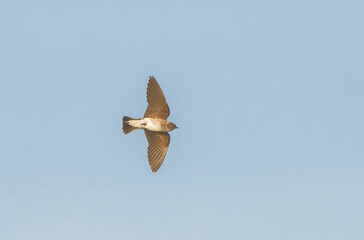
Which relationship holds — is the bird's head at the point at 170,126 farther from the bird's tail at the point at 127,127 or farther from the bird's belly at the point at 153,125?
the bird's tail at the point at 127,127

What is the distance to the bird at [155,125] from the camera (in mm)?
20969

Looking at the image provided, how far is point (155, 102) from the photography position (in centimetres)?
2106

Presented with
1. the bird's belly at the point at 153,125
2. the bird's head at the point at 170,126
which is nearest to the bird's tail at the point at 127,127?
the bird's belly at the point at 153,125

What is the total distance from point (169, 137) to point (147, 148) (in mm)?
742

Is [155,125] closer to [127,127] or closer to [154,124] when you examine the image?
[154,124]

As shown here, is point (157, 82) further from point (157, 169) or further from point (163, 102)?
point (157, 169)

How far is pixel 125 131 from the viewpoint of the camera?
21.3m

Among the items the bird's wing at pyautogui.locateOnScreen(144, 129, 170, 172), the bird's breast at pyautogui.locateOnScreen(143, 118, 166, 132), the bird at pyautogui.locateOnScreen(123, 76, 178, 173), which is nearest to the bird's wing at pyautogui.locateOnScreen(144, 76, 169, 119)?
the bird at pyautogui.locateOnScreen(123, 76, 178, 173)

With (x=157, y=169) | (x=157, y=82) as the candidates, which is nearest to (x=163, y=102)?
(x=157, y=82)

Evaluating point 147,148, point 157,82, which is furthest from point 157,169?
point 157,82

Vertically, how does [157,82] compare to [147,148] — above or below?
above

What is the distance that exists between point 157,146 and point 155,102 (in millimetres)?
1482

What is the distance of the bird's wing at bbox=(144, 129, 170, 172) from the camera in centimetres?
2161

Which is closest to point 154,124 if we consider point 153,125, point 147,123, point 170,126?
point 153,125
